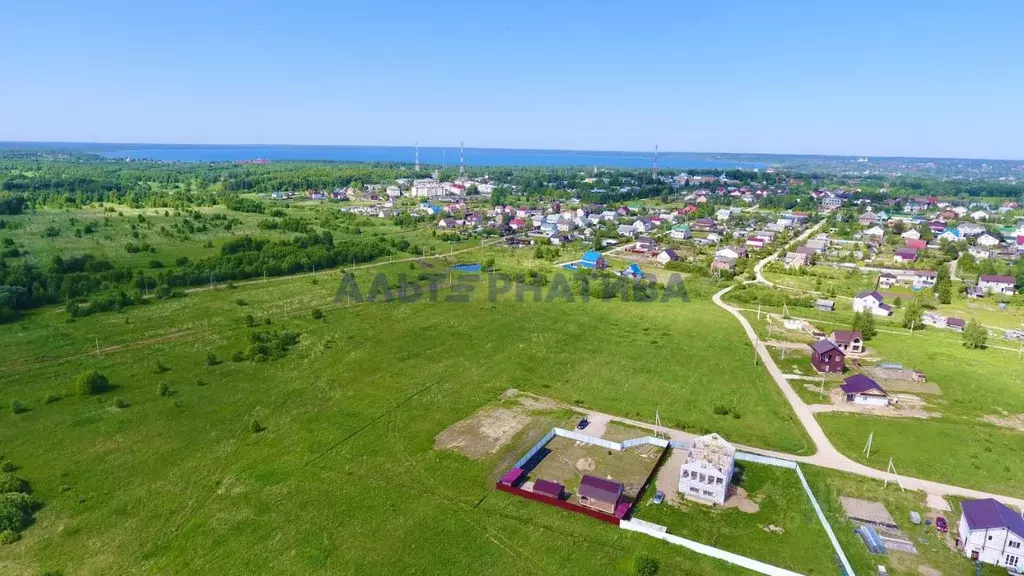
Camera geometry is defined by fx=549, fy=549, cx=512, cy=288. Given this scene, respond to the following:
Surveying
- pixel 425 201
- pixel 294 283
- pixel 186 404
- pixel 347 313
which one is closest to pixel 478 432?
pixel 186 404

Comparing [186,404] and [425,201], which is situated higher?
[425,201]

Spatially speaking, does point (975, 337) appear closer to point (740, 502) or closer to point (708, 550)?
point (740, 502)

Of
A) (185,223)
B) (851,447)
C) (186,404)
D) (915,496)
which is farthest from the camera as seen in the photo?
Result: (185,223)

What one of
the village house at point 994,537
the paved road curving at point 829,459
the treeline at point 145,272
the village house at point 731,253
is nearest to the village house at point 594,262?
the village house at point 731,253

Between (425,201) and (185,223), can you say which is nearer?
(185,223)

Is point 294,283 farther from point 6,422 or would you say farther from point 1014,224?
point 1014,224

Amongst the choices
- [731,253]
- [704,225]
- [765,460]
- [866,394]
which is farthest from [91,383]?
[704,225]

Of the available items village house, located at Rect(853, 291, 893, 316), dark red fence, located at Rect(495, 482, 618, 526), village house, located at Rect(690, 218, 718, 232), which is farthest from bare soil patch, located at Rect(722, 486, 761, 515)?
village house, located at Rect(690, 218, 718, 232)
